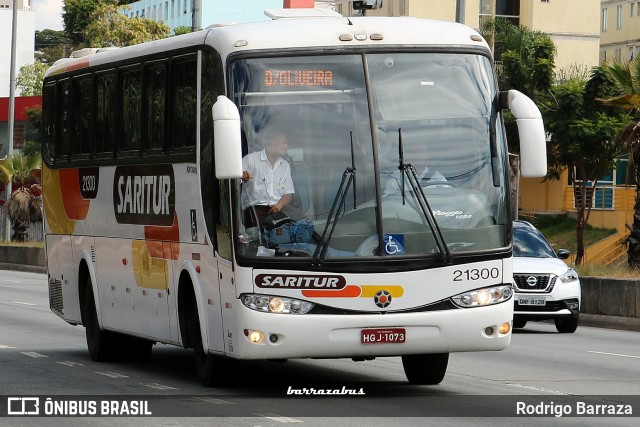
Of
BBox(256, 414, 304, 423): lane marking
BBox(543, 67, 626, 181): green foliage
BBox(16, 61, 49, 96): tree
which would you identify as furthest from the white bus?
BBox(16, 61, 49, 96): tree

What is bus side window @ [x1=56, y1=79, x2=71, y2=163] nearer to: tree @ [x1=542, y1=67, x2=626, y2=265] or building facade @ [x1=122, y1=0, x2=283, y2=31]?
tree @ [x1=542, y1=67, x2=626, y2=265]

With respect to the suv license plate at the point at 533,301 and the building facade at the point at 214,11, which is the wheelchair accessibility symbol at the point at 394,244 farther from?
the building facade at the point at 214,11

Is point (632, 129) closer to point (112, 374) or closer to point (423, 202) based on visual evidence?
point (112, 374)

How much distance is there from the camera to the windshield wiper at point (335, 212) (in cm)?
1272

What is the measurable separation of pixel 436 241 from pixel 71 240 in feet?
22.6

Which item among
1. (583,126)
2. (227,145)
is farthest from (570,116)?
(227,145)

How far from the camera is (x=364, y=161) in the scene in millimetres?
12922

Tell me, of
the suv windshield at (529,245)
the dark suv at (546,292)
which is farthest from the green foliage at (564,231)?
the dark suv at (546,292)

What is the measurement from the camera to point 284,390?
14102mm

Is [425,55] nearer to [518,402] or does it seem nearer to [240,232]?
[240,232]

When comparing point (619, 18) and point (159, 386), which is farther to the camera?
point (619, 18)

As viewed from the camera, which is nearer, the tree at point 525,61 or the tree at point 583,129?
the tree at point 583,129

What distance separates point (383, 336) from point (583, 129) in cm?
4728

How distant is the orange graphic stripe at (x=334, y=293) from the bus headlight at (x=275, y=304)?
8cm
